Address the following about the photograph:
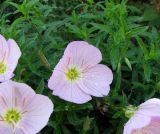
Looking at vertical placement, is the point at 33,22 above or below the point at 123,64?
above

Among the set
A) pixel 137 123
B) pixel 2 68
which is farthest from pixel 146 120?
pixel 2 68

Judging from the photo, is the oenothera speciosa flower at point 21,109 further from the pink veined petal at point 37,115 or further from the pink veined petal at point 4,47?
the pink veined petal at point 4,47

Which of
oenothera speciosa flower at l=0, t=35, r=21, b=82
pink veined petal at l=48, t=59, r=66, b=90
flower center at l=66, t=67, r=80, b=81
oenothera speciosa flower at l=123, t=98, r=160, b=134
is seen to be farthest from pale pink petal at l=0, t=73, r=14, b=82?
oenothera speciosa flower at l=123, t=98, r=160, b=134

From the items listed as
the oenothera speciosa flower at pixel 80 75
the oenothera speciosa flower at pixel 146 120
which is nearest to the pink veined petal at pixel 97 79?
the oenothera speciosa flower at pixel 80 75

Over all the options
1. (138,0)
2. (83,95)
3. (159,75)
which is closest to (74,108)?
(83,95)

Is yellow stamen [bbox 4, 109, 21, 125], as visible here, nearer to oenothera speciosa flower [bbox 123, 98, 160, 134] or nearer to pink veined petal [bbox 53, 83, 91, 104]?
pink veined petal [bbox 53, 83, 91, 104]

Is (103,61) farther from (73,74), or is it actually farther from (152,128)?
(152,128)

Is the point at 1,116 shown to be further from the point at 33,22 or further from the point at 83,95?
the point at 33,22
